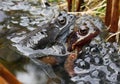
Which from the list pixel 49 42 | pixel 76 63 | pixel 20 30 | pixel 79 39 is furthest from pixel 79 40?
pixel 20 30

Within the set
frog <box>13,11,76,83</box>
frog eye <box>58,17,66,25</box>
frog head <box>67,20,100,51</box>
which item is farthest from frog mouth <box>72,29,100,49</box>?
frog eye <box>58,17,66,25</box>

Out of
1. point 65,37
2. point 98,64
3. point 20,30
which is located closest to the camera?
point 98,64

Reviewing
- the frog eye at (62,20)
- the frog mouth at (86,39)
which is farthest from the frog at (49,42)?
the frog mouth at (86,39)

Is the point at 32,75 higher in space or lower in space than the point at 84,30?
lower

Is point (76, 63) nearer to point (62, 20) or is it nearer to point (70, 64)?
point (70, 64)

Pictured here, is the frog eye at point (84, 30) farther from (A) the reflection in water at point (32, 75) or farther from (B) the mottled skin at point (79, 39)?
(A) the reflection in water at point (32, 75)

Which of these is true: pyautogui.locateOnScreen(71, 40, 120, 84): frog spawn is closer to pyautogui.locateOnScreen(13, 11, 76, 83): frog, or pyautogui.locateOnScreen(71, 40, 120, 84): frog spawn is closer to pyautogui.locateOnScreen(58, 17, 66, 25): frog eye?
pyautogui.locateOnScreen(13, 11, 76, 83): frog
